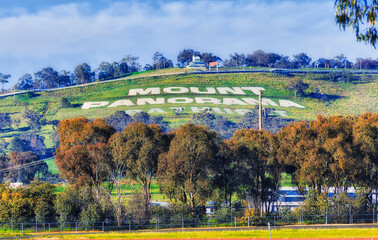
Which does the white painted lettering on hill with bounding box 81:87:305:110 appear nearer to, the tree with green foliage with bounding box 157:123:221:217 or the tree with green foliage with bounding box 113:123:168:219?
the tree with green foliage with bounding box 113:123:168:219

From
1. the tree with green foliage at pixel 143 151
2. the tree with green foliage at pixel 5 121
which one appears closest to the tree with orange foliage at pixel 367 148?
the tree with green foliage at pixel 143 151

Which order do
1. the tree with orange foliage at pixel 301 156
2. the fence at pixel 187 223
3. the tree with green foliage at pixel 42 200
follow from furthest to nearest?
the tree with orange foliage at pixel 301 156 < the tree with green foliage at pixel 42 200 < the fence at pixel 187 223

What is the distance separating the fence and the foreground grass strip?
115 inches

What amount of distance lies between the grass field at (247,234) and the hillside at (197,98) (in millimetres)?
97835

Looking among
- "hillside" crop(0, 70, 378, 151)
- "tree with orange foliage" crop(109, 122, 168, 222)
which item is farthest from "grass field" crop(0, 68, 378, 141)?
"tree with orange foliage" crop(109, 122, 168, 222)

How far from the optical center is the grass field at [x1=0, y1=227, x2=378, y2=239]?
34.8m

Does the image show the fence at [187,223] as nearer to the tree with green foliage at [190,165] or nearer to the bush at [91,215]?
the bush at [91,215]

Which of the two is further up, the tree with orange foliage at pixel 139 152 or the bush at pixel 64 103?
the bush at pixel 64 103

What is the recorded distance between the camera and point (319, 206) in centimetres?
4200

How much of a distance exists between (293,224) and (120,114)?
10467 centimetres

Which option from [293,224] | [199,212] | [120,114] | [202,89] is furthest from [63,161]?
[202,89]

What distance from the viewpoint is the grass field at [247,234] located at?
3475cm

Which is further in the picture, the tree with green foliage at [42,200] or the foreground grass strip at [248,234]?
the tree with green foliage at [42,200]

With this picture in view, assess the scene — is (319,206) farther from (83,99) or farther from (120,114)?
(83,99)
